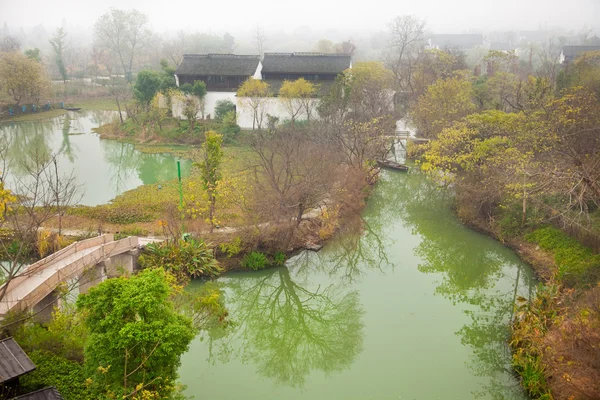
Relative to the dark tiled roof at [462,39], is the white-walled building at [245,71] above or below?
below

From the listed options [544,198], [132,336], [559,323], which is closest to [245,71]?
[544,198]

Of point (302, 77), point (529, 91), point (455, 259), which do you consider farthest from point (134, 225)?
point (529, 91)

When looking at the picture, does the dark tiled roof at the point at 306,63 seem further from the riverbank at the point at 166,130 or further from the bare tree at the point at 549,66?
the bare tree at the point at 549,66

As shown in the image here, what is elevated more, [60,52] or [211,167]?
[60,52]

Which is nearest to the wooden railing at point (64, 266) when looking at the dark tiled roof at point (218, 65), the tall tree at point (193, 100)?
the tall tree at point (193, 100)

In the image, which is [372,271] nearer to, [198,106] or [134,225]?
[134,225]

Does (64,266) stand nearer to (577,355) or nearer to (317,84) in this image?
(577,355)

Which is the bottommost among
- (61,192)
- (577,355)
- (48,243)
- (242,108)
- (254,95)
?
(48,243)

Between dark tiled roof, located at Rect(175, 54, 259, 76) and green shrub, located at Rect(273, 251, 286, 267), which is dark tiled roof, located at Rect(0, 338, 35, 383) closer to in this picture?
green shrub, located at Rect(273, 251, 286, 267)
